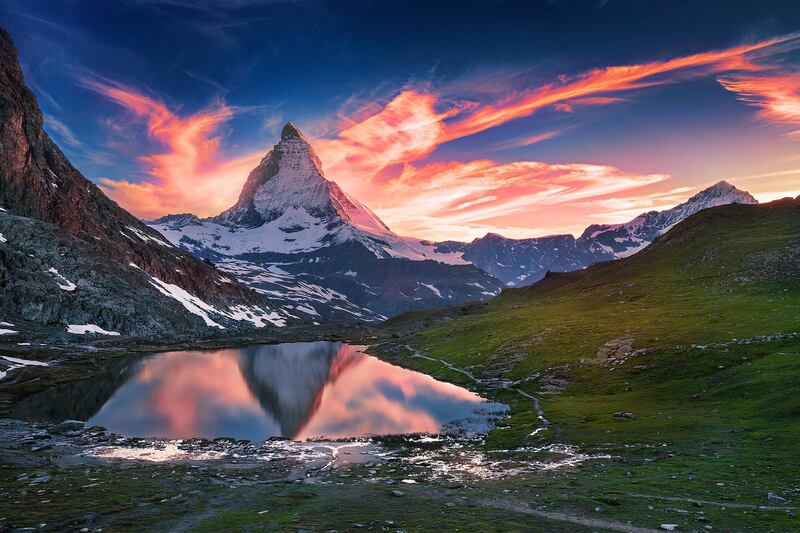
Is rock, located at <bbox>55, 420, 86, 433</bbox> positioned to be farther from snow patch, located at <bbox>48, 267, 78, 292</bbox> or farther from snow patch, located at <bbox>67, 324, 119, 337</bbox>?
snow patch, located at <bbox>48, 267, 78, 292</bbox>

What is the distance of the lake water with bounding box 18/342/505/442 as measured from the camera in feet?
175

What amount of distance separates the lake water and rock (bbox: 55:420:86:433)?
10.2 feet

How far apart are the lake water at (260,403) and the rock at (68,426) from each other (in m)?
3.10

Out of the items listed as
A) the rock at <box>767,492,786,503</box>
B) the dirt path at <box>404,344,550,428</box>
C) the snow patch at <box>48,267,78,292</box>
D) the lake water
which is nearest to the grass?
the rock at <box>767,492,786,503</box>

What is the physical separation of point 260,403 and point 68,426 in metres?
26.1

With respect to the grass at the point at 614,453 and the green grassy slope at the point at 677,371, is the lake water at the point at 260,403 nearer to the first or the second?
the grass at the point at 614,453

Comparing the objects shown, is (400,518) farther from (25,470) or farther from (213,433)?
(213,433)

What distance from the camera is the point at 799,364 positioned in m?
46.8

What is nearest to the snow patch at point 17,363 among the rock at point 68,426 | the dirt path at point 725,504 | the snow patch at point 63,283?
the rock at point 68,426

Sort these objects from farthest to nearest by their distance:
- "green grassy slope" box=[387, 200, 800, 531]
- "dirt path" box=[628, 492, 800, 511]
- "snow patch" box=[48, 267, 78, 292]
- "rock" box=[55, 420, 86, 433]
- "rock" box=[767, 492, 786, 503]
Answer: "snow patch" box=[48, 267, 78, 292] → "rock" box=[55, 420, 86, 433] → "green grassy slope" box=[387, 200, 800, 531] → "rock" box=[767, 492, 786, 503] → "dirt path" box=[628, 492, 800, 511]

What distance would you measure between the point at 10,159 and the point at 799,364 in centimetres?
25585

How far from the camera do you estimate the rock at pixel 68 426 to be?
156 ft

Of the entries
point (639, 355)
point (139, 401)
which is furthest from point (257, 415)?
point (639, 355)

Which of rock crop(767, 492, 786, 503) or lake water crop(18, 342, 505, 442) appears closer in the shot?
rock crop(767, 492, 786, 503)
